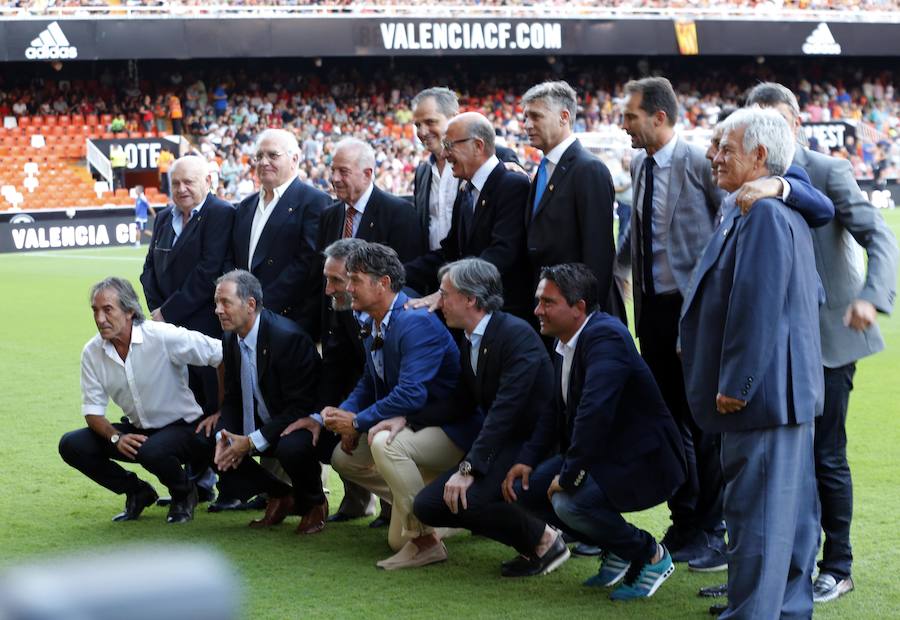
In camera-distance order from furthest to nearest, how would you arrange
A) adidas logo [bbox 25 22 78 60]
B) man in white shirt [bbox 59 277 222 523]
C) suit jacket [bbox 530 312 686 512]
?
adidas logo [bbox 25 22 78 60]
man in white shirt [bbox 59 277 222 523]
suit jacket [bbox 530 312 686 512]

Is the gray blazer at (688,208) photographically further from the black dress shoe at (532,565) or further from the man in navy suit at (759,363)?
the black dress shoe at (532,565)

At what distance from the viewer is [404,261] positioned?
612 centimetres

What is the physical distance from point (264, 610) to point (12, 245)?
2268cm

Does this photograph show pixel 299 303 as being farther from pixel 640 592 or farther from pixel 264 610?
pixel 640 592

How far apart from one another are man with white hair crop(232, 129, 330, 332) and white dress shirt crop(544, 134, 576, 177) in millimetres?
1614

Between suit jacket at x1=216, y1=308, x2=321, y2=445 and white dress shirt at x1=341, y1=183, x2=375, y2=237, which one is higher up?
white dress shirt at x1=341, y1=183, x2=375, y2=237

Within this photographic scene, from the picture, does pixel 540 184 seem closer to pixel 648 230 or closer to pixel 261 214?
pixel 648 230

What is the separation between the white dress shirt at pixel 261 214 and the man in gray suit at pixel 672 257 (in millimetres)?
2172

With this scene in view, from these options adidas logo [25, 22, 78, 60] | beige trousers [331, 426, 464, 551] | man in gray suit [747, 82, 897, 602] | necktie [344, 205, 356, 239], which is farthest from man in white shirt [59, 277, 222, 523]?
adidas logo [25, 22, 78, 60]

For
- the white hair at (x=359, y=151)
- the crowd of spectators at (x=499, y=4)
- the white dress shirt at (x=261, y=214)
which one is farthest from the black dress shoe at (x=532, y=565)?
the crowd of spectators at (x=499, y=4)

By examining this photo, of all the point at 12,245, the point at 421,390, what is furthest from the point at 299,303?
A: the point at 12,245

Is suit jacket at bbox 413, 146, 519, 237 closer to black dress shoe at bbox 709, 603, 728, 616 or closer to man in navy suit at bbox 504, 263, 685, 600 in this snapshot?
man in navy suit at bbox 504, 263, 685, 600

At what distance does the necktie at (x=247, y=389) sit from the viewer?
6020mm

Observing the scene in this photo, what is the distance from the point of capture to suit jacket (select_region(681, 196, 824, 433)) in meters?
3.68
